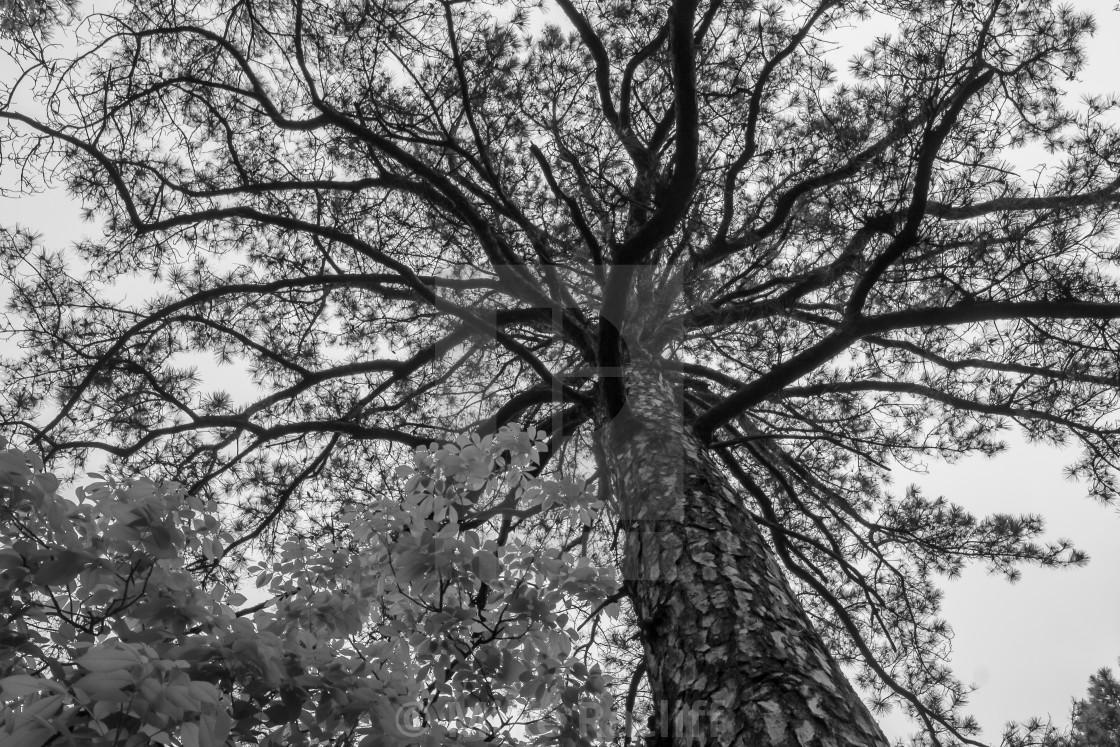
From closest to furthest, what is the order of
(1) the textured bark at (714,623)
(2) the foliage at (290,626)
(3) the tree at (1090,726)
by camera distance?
(2) the foliage at (290,626) < (1) the textured bark at (714,623) < (3) the tree at (1090,726)

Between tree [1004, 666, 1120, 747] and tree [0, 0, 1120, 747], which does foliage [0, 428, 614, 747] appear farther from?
tree [1004, 666, 1120, 747]

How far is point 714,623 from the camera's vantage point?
4.77 ft

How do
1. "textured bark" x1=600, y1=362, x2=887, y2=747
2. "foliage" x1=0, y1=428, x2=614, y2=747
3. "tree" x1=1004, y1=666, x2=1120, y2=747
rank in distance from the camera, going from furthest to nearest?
"tree" x1=1004, y1=666, x2=1120, y2=747, "textured bark" x1=600, y1=362, x2=887, y2=747, "foliage" x1=0, y1=428, x2=614, y2=747

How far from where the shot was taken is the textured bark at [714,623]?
1.19m

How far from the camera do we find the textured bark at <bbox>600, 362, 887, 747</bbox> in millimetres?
1188

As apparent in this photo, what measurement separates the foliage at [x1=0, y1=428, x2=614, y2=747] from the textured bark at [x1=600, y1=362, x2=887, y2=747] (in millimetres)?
171

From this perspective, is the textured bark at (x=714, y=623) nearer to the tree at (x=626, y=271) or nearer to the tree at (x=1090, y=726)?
the tree at (x=626, y=271)

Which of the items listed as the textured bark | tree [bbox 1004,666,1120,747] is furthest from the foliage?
tree [bbox 1004,666,1120,747]

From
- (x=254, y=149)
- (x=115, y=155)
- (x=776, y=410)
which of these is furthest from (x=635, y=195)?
(x=115, y=155)

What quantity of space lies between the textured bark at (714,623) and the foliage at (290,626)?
17 centimetres

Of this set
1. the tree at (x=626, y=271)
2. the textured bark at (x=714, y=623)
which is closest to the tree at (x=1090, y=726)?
the tree at (x=626, y=271)

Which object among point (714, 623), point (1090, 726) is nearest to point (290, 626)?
point (714, 623)

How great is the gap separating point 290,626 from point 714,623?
90 centimetres

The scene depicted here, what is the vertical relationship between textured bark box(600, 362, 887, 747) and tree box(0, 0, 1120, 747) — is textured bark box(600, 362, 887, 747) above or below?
below
